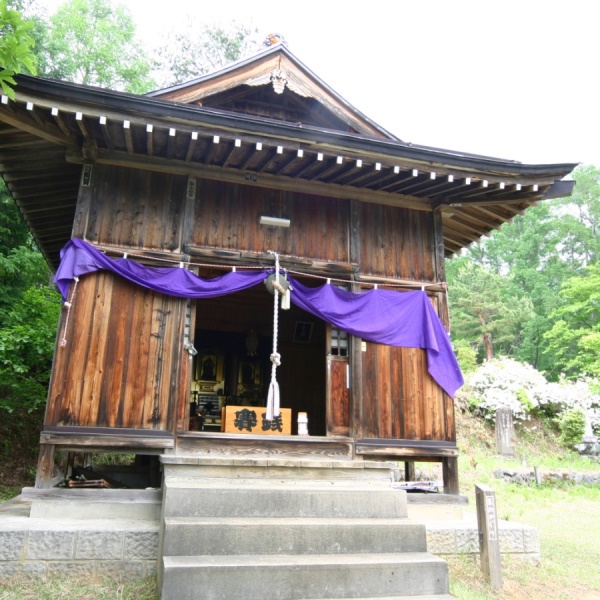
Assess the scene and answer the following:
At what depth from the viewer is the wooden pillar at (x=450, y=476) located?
6895 millimetres

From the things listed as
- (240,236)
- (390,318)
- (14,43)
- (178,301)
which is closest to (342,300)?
(390,318)

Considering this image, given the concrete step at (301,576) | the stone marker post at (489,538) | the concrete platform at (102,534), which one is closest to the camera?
the concrete step at (301,576)

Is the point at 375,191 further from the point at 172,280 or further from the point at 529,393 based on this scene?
the point at 529,393

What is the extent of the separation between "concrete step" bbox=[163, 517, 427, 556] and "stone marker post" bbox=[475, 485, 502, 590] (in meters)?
0.86

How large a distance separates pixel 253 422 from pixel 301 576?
3.48 meters

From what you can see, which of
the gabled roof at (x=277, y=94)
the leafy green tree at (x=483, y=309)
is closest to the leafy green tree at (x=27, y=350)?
the gabled roof at (x=277, y=94)

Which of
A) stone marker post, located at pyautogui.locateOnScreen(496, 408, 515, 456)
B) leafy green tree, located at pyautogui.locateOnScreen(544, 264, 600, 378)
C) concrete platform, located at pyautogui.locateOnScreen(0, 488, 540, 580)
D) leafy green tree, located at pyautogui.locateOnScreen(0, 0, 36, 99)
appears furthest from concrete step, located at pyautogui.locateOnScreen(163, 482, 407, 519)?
leafy green tree, located at pyautogui.locateOnScreen(544, 264, 600, 378)

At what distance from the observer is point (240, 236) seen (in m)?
7.11

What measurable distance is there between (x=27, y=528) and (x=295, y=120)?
6.83 meters

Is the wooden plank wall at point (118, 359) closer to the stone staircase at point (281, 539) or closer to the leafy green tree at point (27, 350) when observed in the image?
the stone staircase at point (281, 539)

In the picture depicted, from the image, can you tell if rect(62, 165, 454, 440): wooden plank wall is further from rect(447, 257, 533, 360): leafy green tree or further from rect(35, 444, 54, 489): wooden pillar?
rect(447, 257, 533, 360): leafy green tree

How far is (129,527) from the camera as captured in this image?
4.95 metres

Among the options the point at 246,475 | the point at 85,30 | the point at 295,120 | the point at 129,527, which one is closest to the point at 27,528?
the point at 129,527

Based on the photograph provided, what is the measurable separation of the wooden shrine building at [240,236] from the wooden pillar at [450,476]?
0.09ft
